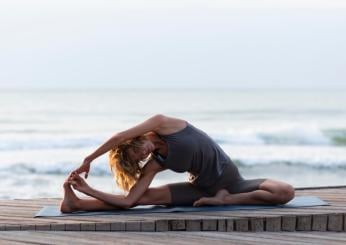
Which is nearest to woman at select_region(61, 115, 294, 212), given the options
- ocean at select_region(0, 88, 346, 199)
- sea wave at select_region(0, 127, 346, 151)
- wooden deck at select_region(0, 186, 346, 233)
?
wooden deck at select_region(0, 186, 346, 233)

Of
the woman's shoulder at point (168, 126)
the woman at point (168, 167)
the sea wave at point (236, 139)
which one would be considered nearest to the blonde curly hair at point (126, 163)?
the woman at point (168, 167)

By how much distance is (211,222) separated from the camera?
4.94 meters

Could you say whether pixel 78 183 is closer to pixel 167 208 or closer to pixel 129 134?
pixel 129 134

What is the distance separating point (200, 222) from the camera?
4941 millimetres

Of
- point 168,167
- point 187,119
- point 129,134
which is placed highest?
point 187,119

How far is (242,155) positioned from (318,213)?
12.9 meters

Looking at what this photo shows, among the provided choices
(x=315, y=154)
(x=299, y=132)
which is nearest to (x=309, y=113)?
(x=299, y=132)

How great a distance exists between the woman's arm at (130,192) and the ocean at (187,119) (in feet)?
16.9

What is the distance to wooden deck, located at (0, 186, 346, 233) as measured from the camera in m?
4.85

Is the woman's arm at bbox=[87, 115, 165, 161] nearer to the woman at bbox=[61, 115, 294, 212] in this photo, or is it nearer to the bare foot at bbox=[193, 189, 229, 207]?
the woman at bbox=[61, 115, 294, 212]

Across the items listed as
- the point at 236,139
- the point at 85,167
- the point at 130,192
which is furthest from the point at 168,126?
the point at 236,139

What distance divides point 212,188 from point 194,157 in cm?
30

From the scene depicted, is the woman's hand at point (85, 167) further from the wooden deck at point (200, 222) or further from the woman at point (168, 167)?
the wooden deck at point (200, 222)

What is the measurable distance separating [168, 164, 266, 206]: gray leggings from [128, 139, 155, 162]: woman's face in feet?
1.22
